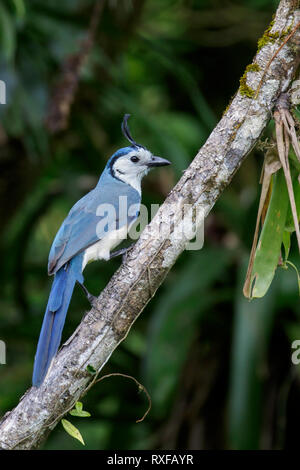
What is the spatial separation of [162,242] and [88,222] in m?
0.73

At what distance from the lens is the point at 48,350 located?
2.39 meters

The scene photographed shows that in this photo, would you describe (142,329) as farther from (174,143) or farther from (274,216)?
(274,216)

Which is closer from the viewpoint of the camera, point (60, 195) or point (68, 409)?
point (68, 409)

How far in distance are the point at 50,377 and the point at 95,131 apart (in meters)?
3.03

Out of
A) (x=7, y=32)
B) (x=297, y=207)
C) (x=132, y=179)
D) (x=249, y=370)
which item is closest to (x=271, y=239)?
(x=297, y=207)

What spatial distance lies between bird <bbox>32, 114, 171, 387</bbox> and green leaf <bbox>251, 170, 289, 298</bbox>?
22.7 inches

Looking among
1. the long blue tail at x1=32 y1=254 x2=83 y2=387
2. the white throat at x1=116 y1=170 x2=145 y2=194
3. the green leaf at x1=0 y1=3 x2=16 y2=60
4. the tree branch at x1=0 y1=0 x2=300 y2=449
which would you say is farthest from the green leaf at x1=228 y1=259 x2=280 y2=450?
the green leaf at x1=0 y1=3 x2=16 y2=60

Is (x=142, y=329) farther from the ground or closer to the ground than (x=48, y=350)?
farther from the ground

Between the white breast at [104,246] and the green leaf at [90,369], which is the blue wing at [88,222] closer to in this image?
the white breast at [104,246]

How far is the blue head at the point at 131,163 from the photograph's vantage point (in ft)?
10.6

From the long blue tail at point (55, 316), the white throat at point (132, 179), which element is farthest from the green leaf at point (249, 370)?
the long blue tail at point (55, 316)

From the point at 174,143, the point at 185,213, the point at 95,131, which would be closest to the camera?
the point at 185,213

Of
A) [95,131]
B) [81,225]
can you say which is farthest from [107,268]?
[81,225]

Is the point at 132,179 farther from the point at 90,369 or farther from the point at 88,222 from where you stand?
the point at 90,369
